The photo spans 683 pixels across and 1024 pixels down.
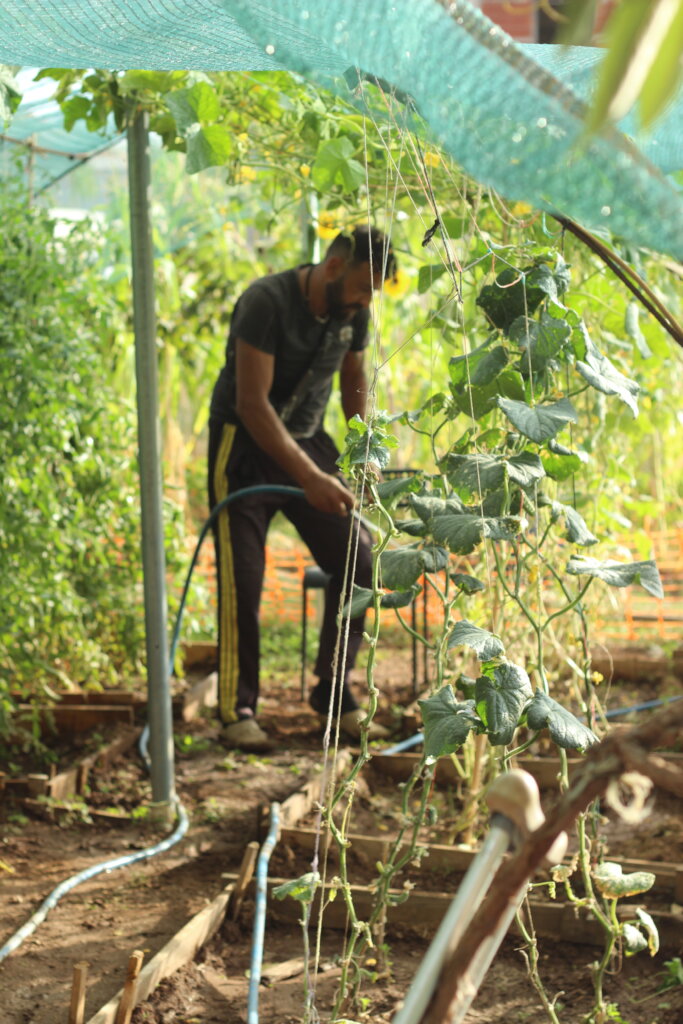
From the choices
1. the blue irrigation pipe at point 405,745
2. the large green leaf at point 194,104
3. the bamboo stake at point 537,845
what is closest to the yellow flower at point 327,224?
the large green leaf at point 194,104

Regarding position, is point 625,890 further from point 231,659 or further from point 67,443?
point 67,443

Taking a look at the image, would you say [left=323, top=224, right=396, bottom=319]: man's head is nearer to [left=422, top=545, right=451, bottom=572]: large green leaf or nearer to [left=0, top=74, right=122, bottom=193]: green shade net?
[left=0, top=74, right=122, bottom=193]: green shade net

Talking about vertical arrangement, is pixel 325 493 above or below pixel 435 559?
below

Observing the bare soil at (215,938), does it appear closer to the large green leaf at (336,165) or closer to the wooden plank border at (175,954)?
the wooden plank border at (175,954)

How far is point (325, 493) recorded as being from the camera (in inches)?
128

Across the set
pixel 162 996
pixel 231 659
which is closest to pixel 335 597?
pixel 231 659

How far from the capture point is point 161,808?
9.59 ft

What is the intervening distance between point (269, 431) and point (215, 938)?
1.54 metres

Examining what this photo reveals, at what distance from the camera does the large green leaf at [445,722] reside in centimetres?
143

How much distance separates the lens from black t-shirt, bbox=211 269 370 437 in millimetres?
3295

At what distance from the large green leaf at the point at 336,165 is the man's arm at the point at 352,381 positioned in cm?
134

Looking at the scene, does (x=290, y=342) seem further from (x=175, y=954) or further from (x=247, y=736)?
(x=175, y=954)

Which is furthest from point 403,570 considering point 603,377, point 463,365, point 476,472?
point 603,377

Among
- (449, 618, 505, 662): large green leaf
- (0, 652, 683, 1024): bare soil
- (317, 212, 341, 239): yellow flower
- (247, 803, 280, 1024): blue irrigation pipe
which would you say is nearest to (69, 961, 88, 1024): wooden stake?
(0, 652, 683, 1024): bare soil
